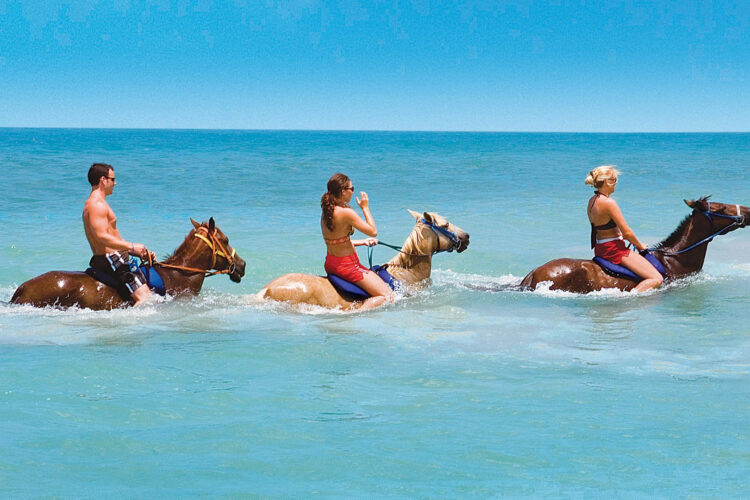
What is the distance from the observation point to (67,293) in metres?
8.45

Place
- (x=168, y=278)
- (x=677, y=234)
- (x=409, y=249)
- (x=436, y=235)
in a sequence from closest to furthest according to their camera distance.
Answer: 1. (x=168, y=278)
2. (x=436, y=235)
3. (x=409, y=249)
4. (x=677, y=234)

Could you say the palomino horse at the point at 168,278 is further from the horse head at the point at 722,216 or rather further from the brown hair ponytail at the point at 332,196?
the horse head at the point at 722,216

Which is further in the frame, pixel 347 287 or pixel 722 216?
pixel 722 216

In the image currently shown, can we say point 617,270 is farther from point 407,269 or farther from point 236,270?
point 236,270

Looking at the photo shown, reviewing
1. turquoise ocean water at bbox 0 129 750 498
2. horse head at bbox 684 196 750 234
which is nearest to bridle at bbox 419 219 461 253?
turquoise ocean water at bbox 0 129 750 498

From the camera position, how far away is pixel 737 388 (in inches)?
250

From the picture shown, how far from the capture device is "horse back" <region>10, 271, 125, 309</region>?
27.6 feet

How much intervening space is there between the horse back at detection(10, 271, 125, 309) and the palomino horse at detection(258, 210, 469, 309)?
1.57 meters

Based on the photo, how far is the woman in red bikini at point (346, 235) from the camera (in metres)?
8.45

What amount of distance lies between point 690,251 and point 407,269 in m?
3.64

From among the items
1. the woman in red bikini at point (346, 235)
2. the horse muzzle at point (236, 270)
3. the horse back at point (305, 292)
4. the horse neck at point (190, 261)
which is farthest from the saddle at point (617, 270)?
the horse neck at point (190, 261)

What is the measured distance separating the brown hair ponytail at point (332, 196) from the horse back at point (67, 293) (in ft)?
7.47

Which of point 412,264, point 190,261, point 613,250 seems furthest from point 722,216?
point 190,261

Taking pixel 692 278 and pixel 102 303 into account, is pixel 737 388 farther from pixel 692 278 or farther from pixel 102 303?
pixel 102 303
